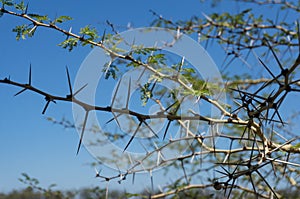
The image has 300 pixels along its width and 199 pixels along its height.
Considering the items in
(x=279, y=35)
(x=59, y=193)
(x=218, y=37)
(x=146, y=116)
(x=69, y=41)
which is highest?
(x=279, y=35)

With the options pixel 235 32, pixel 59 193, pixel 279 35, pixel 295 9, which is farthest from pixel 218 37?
pixel 59 193

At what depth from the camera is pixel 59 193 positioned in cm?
319

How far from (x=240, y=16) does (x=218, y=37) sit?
387 millimetres

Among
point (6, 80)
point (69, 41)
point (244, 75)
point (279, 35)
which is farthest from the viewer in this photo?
point (244, 75)

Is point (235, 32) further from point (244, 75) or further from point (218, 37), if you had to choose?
point (244, 75)

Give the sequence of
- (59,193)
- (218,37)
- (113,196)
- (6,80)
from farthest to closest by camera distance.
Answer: (59,193), (113,196), (218,37), (6,80)

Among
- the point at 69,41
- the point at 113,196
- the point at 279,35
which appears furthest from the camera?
the point at 113,196

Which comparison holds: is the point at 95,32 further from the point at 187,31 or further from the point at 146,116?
the point at 187,31

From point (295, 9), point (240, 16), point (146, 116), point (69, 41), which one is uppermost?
point (295, 9)

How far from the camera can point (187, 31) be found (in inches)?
85.4

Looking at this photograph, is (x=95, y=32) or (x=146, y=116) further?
(x=95, y=32)

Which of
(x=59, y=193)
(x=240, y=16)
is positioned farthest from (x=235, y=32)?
(x=59, y=193)

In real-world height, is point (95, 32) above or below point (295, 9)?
below

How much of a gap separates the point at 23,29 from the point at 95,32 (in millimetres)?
204
